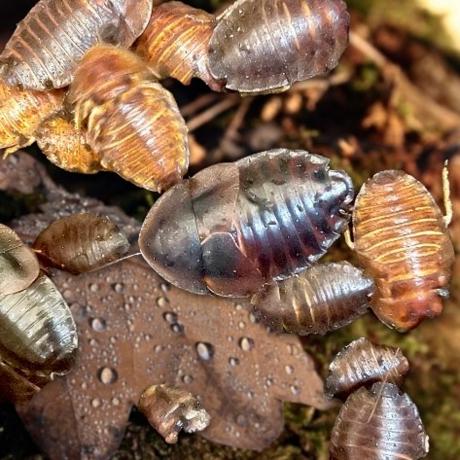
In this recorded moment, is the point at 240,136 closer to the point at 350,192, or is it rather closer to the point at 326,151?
the point at 326,151

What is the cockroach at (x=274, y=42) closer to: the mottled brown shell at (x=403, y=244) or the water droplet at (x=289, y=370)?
the mottled brown shell at (x=403, y=244)

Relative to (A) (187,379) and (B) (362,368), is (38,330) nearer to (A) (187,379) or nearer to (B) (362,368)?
(A) (187,379)

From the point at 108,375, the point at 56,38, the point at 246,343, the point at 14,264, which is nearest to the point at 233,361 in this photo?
the point at 246,343

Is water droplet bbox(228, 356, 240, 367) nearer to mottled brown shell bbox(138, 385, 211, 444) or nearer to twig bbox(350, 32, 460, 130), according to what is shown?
mottled brown shell bbox(138, 385, 211, 444)

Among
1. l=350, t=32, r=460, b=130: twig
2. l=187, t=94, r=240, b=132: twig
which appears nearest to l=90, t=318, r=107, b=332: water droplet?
l=187, t=94, r=240, b=132: twig

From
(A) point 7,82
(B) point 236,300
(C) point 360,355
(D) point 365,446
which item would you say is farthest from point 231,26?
(D) point 365,446

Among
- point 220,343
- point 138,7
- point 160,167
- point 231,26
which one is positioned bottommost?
point 220,343
